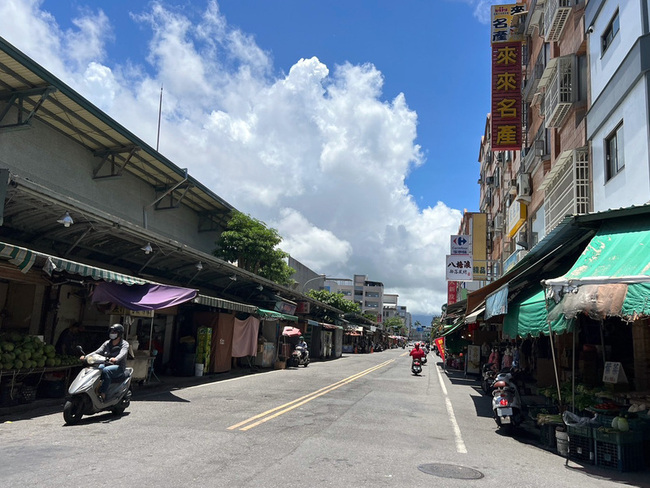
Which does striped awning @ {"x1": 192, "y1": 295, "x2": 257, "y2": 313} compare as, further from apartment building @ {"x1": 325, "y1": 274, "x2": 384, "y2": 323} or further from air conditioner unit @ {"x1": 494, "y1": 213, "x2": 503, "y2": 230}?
apartment building @ {"x1": 325, "y1": 274, "x2": 384, "y2": 323}

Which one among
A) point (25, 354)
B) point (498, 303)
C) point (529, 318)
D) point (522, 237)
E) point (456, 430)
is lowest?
point (456, 430)

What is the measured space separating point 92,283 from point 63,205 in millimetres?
3306

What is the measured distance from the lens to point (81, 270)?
1105 cm

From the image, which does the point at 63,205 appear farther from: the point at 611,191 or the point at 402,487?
the point at 611,191

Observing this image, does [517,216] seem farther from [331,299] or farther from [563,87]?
[331,299]

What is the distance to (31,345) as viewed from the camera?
10.9 metres

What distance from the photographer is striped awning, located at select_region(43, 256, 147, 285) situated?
1017 centimetres

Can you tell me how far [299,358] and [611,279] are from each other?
22.9m

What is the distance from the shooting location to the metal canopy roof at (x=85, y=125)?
14352 millimetres

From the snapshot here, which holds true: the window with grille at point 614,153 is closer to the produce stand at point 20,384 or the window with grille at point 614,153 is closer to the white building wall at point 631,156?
the white building wall at point 631,156

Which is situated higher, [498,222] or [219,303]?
[498,222]

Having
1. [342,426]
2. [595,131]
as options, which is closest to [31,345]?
[342,426]

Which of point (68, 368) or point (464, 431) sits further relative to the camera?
point (68, 368)

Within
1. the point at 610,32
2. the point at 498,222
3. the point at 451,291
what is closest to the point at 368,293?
the point at 451,291
